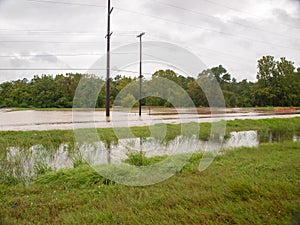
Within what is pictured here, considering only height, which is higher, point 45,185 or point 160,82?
point 160,82

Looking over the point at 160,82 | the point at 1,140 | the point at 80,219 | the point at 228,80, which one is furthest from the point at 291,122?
the point at 228,80

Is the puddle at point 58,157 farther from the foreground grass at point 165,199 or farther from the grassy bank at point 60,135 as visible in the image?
the foreground grass at point 165,199

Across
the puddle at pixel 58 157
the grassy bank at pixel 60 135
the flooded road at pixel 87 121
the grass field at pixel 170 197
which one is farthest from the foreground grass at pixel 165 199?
the grassy bank at pixel 60 135

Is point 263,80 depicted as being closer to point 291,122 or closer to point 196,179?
point 291,122

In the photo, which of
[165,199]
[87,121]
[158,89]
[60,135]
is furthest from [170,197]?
[87,121]

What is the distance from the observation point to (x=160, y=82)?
663 cm

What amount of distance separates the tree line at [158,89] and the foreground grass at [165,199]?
5.56ft

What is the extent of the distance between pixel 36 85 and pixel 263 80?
100 ft

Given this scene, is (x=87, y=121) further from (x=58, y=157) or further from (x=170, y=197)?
(x=170, y=197)

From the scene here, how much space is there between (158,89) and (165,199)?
12.0 feet

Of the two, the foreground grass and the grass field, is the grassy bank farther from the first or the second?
the foreground grass

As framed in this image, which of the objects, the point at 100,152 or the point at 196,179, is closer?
the point at 196,179

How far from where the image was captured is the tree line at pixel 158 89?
237 inches

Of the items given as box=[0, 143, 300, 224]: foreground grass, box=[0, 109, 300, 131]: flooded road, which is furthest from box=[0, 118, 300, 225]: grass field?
box=[0, 109, 300, 131]: flooded road
